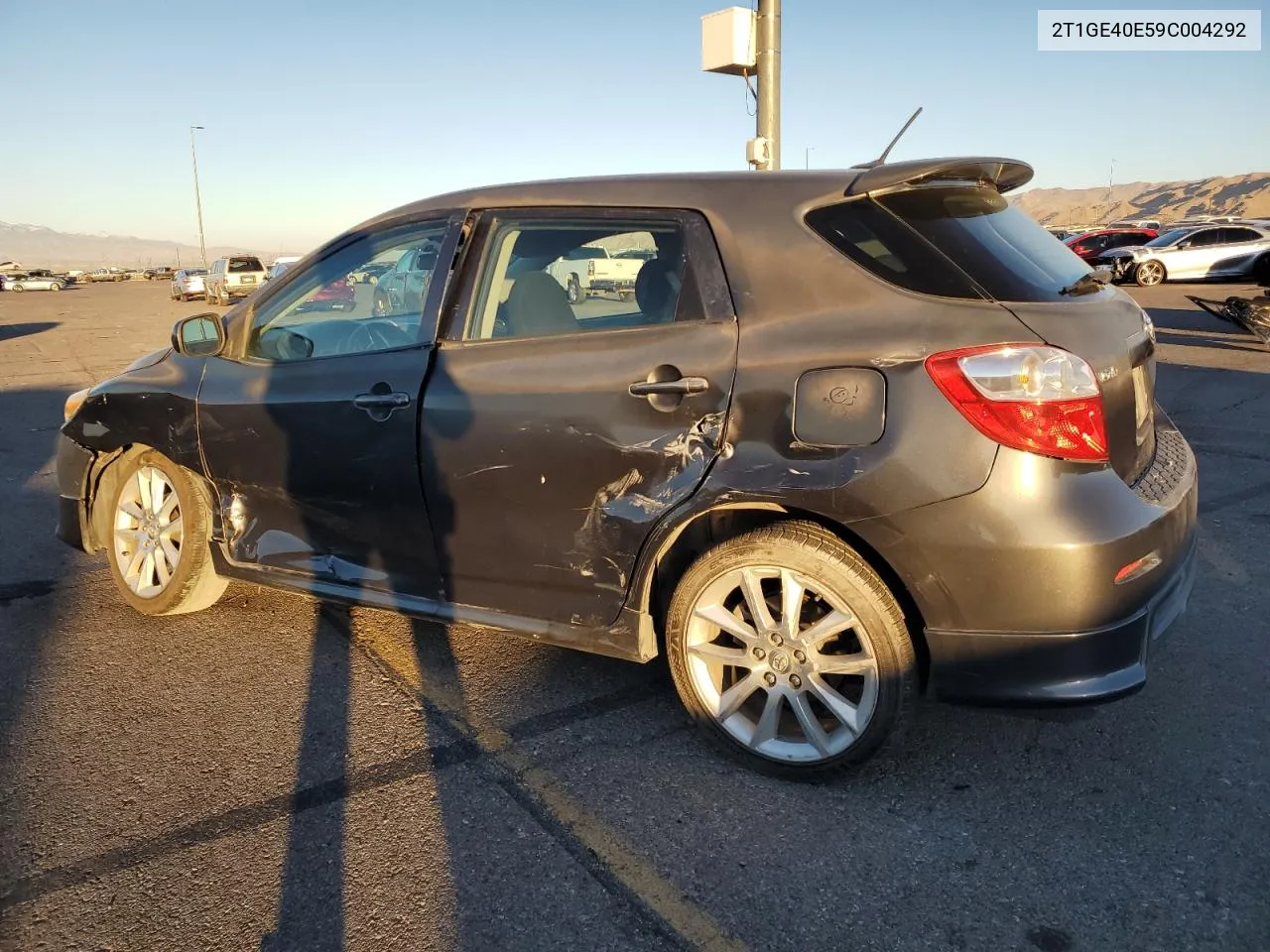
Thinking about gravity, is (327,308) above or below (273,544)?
above

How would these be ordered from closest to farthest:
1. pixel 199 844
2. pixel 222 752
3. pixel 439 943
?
pixel 439 943 < pixel 199 844 < pixel 222 752

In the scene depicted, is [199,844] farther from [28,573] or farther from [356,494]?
[28,573]

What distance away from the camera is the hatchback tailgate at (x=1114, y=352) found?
8.33 feet

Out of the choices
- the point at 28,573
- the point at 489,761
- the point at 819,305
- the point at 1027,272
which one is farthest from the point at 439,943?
the point at 28,573

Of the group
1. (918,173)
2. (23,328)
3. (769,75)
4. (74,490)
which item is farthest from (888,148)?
(23,328)

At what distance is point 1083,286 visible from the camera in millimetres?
2926

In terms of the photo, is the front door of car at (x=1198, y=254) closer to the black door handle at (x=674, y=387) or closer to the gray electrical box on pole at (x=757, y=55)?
the gray electrical box on pole at (x=757, y=55)

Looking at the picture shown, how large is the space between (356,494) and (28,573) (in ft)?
8.39

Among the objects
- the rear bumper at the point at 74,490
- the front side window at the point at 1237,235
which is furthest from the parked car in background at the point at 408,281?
the front side window at the point at 1237,235

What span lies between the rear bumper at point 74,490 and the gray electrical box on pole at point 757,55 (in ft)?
20.2

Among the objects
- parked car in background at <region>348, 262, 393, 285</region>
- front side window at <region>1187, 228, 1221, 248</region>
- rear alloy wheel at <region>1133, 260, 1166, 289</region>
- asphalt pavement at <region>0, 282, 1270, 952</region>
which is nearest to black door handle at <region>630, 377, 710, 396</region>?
asphalt pavement at <region>0, 282, 1270, 952</region>

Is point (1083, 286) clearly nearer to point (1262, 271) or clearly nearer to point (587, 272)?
point (587, 272)

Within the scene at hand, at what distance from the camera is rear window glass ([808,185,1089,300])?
8.64 ft

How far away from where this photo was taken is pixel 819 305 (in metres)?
2.71
